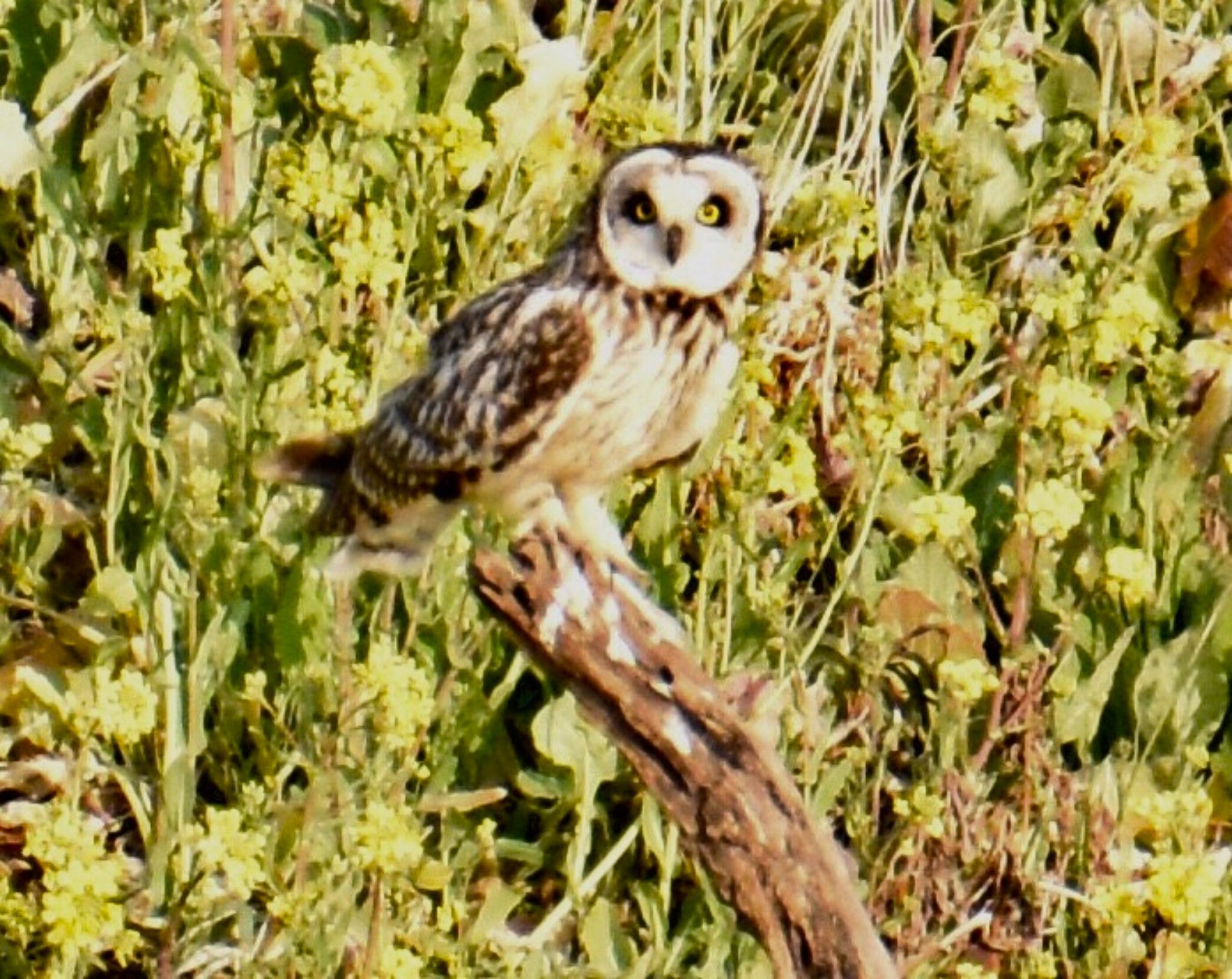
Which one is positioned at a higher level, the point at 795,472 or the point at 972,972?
the point at 795,472

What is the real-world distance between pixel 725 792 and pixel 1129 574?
0.94 meters

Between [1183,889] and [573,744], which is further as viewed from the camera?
[573,744]

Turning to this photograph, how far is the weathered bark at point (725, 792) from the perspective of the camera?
3.72m

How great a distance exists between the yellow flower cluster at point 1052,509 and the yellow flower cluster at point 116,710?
122 centimetres

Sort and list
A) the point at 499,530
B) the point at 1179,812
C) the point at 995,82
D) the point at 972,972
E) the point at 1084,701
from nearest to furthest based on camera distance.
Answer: the point at 1179,812 < the point at 972,972 < the point at 499,530 < the point at 995,82 < the point at 1084,701

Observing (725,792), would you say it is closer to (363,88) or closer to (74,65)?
(363,88)

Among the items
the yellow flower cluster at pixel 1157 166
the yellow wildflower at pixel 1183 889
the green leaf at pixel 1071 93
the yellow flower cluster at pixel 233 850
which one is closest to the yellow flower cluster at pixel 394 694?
the yellow flower cluster at pixel 233 850

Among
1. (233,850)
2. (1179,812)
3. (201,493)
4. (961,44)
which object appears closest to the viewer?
(233,850)

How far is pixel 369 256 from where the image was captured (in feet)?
14.6

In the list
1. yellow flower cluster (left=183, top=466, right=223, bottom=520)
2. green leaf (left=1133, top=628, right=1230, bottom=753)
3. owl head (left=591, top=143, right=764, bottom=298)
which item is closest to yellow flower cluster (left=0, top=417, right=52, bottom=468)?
yellow flower cluster (left=183, top=466, right=223, bottom=520)

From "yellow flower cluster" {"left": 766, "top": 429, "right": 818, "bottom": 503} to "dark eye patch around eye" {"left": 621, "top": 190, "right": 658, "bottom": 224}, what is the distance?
0.36m

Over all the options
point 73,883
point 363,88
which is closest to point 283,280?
point 363,88

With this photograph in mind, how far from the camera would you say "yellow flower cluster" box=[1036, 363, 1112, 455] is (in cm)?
445

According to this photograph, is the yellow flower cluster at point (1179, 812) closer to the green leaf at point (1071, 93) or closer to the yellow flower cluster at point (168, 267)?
the yellow flower cluster at point (168, 267)
